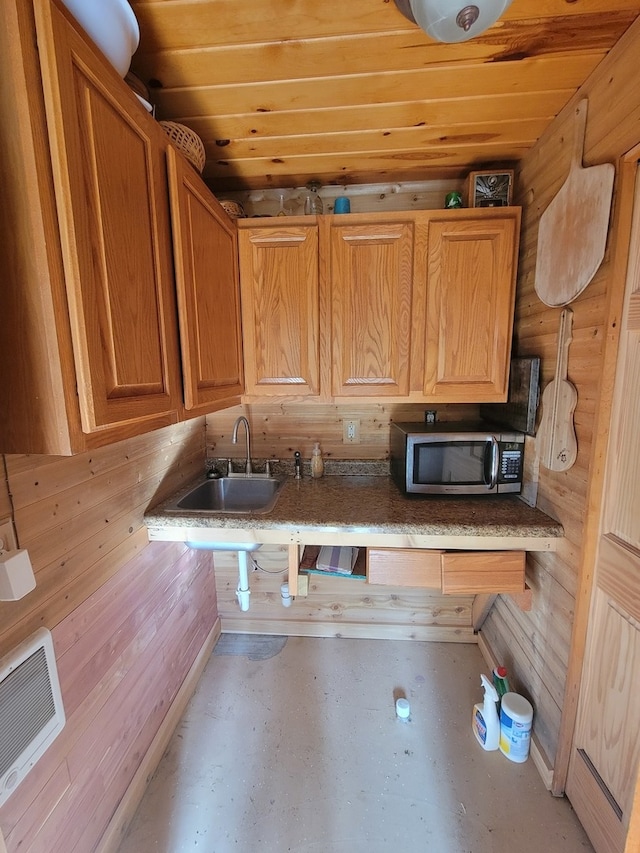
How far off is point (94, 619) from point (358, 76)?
1883 mm

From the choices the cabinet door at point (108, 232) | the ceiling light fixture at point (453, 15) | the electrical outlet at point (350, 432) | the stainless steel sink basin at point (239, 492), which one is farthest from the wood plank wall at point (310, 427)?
the ceiling light fixture at point (453, 15)

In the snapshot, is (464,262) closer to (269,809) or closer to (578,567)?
(578,567)

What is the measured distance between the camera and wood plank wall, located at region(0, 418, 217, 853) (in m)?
0.86

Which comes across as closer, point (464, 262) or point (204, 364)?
point (204, 364)

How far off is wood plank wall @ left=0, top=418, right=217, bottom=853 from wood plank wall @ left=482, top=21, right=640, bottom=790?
1551mm

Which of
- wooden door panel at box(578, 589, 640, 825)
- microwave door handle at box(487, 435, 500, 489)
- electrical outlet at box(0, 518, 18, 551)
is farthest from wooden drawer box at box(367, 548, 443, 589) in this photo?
electrical outlet at box(0, 518, 18, 551)

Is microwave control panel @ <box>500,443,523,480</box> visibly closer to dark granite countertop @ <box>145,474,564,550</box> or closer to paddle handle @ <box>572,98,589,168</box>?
dark granite countertop @ <box>145,474,564,550</box>

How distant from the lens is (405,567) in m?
1.36

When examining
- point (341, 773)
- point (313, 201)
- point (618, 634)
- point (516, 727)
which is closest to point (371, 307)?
point (313, 201)

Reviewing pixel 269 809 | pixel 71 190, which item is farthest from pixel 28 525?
pixel 269 809

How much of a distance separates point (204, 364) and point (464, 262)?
1131 millimetres

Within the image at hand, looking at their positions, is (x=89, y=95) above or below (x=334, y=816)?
above

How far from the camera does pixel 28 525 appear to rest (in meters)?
0.87

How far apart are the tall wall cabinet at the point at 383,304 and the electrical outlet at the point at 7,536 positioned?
98 centimetres
